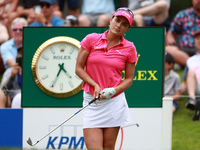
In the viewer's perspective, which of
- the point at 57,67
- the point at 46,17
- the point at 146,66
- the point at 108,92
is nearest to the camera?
the point at 108,92

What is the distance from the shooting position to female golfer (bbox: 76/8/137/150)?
13.0ft

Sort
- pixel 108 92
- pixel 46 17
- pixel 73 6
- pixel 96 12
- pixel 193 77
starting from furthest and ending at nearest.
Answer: pixel 73 6, pixel 46 17, pixel 96 12, pixel 193 77, pixel 108 92

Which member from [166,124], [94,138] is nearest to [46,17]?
[166,124]

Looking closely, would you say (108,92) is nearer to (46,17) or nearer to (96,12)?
(96,12)

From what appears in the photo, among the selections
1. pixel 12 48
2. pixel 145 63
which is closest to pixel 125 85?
pixel 145 63

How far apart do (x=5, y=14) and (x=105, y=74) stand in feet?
15.9

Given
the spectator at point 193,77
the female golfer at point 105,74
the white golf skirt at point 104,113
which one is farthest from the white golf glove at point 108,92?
the spectator at point 193,77

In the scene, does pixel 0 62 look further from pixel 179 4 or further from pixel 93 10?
pixel 179 4

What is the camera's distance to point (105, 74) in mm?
3967

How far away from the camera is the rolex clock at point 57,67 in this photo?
5.40 meters

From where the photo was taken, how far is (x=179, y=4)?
8711mm

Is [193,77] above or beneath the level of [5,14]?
beneath

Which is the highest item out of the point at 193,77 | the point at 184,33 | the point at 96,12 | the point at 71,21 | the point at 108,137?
the point at 96,12

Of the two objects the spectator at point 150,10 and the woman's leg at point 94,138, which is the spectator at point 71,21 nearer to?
the spectator at point 150,10
